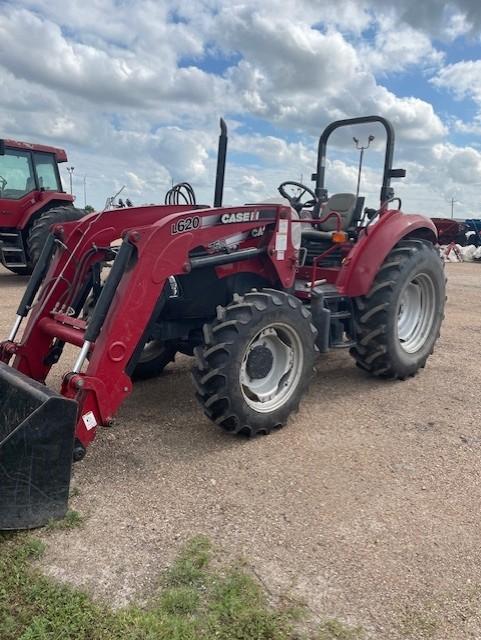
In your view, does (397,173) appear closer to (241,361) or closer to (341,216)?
(341,216)

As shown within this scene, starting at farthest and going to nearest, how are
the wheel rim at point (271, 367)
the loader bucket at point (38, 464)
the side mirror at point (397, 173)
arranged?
1. the side mirror at point (397, 173)
2. the wheel rim at point (271, 367)
3. the loader bucket at point (38, 464)

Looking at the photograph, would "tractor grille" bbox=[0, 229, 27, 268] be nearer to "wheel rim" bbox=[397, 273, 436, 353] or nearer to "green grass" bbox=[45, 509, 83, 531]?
"wheel rim" bbox=[397, 273, 436, 353]

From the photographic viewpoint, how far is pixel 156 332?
13.9ft

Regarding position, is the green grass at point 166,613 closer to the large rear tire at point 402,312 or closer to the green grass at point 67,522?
the green grass at point 67,522

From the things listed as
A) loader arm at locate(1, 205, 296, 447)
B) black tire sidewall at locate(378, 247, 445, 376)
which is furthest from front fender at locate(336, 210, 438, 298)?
loader arm at locate(1, 205, 296, 447)

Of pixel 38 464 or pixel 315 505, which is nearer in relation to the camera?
pixel 38 464

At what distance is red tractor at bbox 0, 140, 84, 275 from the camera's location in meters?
11.2

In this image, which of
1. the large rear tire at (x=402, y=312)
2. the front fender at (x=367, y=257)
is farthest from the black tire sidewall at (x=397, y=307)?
the front fender at (x=367, y=257)

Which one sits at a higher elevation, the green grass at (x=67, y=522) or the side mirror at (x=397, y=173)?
the side mirror at (x=397, y=173)

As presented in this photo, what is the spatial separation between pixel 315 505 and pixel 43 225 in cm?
911

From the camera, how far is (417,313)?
5.73 m

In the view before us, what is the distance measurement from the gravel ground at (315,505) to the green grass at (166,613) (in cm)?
10

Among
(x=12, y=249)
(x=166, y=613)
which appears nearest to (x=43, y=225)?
(x=12, y=249)

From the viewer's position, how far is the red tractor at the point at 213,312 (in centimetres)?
315
